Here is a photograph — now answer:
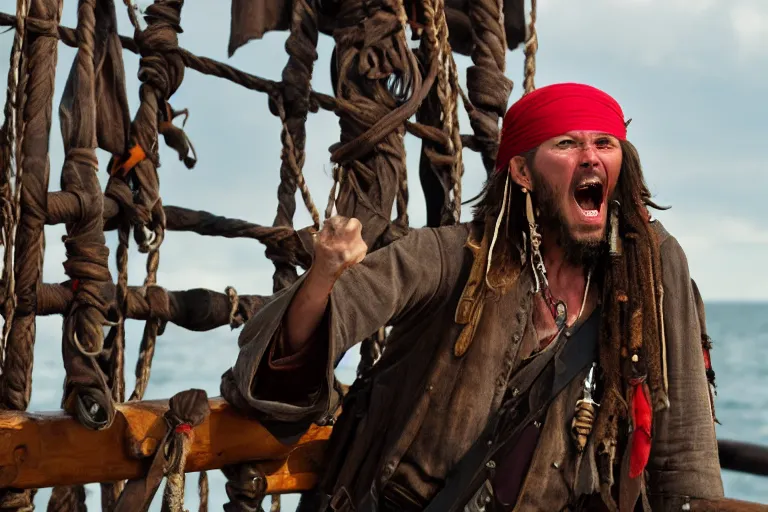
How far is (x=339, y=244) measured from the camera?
1932 mm

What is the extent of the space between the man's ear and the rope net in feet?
1.06

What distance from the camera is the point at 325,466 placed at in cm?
249

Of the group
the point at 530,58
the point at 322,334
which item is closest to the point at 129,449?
the point at 322,334

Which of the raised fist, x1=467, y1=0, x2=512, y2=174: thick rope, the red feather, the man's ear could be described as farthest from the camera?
x1=467, y1=0, x2=512, y2=174: thick rope

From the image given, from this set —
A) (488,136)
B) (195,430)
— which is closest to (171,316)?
(195,430)

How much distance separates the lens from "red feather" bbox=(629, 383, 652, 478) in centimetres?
217

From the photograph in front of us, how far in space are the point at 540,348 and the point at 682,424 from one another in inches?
12.7

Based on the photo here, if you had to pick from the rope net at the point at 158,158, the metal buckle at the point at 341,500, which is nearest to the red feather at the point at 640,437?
the metal buckle at the point at 341,500

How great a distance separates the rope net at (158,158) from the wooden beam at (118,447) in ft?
0.17

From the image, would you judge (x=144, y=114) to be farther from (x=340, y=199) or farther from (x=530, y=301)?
(x=530, y=301)

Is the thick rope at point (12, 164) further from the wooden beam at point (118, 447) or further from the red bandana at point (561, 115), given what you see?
the red bandana at point (561, 115)

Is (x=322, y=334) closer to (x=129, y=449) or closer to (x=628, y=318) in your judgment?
(x=129, y=449)

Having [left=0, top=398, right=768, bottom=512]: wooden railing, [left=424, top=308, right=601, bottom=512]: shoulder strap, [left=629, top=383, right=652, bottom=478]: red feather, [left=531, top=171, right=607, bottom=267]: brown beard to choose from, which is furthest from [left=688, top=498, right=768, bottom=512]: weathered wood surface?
[left=531, top=171, right=607, bottom=267]: brown beard

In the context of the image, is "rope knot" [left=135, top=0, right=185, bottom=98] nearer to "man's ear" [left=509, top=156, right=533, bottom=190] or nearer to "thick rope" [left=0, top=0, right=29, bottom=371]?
"thick rope" [left=0, top=0, right=29, bottom=371]
